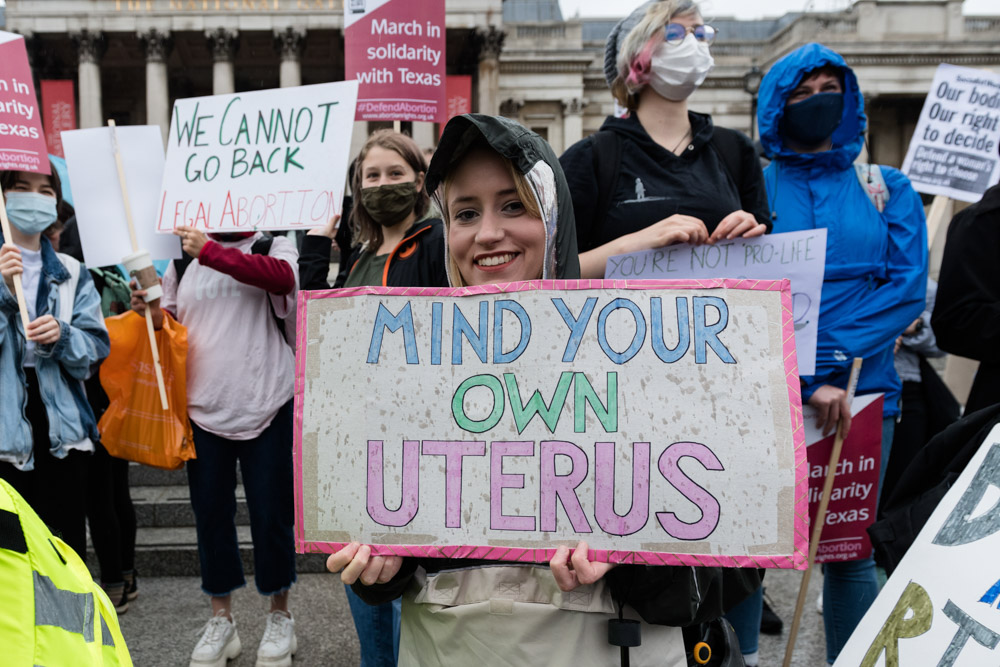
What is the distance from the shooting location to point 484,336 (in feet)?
5.16

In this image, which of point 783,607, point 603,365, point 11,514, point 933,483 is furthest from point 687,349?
point 783,607

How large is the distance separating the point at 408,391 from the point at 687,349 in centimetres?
52

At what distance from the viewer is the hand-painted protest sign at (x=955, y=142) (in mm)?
5438

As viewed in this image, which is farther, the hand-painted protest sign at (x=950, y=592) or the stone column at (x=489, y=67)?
the stone column at (x=489, y=67)

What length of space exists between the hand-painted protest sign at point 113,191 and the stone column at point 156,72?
113 feet

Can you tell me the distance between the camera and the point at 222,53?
118 ft

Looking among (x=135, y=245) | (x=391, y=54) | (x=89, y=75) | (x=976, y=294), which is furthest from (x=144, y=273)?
(x=89, y=75)

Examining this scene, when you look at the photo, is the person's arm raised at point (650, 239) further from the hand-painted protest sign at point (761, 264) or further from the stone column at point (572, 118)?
the stone column at point (572, 118)

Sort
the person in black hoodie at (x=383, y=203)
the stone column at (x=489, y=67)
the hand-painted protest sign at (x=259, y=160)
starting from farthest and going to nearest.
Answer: the stone column at (x=489, y=67) → the hand-painted protest sign at (x=259, y=160) → the person in black hoodie at (x=383, y=203)

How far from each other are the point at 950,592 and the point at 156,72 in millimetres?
39259

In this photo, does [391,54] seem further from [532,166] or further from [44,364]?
[532,166]

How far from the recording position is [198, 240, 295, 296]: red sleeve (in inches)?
135

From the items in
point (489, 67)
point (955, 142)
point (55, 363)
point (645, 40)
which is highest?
point (489, 67)

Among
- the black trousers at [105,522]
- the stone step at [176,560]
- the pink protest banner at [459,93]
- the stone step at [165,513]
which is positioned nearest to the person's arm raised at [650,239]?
the black trousers at [105,522]
